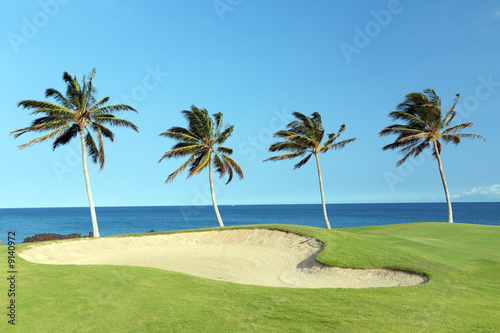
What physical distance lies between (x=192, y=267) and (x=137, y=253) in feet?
20.2

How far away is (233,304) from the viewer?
872 cm

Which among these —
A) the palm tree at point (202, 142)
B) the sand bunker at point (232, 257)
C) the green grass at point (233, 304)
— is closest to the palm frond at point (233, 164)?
the palm tree at point (202, 142)

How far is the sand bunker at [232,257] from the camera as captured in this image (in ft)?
47.7

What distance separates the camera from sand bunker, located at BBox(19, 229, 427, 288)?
572 inches

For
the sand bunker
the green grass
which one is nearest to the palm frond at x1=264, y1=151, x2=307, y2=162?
the sand bunker

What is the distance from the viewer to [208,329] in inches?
277

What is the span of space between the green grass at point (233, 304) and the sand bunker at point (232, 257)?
7.77ft

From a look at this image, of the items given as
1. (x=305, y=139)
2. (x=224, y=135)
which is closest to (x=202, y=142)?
(x=224, y=135)

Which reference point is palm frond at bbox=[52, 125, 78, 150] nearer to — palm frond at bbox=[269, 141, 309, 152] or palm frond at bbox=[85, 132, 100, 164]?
palm frond at bbox=[85, 132, 100, 164]

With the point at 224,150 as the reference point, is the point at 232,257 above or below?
below

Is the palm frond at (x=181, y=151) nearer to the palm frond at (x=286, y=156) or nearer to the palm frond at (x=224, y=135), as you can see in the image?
the palm frond at (x=224, y=135)

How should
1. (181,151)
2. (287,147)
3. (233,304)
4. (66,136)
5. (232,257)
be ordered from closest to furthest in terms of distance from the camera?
1. (233,304)
2. (232,257)
3. (66,136)
4. (181,151)
5. (287,147)

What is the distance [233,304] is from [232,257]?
12.3 metres

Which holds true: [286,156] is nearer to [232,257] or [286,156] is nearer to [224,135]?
[224,135]
